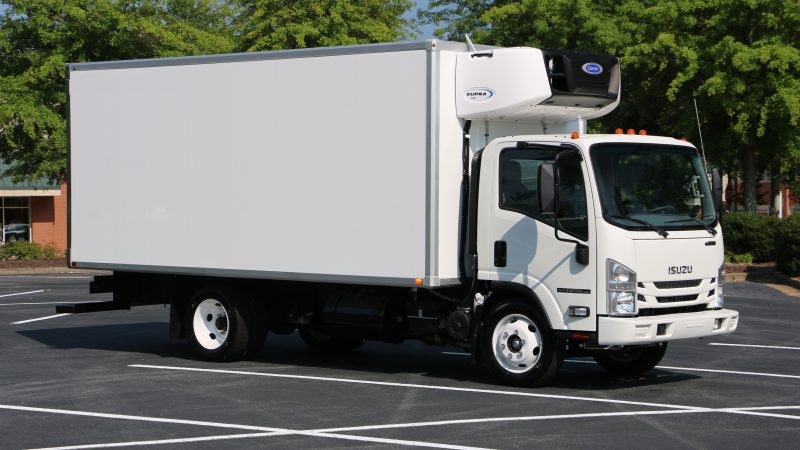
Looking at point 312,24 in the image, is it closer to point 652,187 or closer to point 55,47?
point 55,47

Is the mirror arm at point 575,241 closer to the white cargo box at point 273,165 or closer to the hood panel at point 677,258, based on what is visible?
the hood panel at point 677,258

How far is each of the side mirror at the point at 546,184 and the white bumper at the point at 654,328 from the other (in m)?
1.16

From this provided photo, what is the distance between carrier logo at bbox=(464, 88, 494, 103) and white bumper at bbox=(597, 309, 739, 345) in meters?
2.37


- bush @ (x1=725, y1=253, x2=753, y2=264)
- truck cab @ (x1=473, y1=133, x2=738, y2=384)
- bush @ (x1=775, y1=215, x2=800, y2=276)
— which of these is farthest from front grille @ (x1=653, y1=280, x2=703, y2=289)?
bush @ (x1=725, y1=253, x2=753, y2=264)

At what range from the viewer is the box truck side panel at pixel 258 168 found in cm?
1215

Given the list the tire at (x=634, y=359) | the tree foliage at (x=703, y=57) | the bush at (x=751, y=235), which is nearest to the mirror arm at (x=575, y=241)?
the tire at (x=634, y=359)

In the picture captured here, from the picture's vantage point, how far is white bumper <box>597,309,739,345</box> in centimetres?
1105

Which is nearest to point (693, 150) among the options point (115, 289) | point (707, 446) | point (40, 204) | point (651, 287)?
point (651, 287)

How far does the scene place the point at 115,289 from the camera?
14.8 meters

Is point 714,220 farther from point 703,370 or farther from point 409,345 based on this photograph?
point 409,345

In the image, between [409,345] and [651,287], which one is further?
[409,345]

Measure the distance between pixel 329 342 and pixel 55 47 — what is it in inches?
1029

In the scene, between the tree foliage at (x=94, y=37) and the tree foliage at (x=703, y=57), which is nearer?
the tree foliage at (x=703, y=57)

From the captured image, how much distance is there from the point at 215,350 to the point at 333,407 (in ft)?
11.2
